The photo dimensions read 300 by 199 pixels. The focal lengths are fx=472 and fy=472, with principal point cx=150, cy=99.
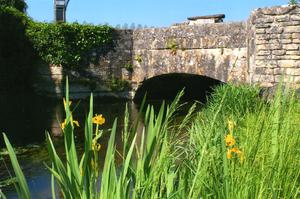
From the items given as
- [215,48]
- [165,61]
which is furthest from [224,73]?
[165,61]

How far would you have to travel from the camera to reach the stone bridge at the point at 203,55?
32.3 feet

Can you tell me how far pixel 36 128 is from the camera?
31.6 ft

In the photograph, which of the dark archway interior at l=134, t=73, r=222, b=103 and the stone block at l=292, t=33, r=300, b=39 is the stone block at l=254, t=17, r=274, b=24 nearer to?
the stone block at l=292, t=33, r=300, b=39

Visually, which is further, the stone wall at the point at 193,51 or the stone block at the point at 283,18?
the stone wall at the point at 193,51

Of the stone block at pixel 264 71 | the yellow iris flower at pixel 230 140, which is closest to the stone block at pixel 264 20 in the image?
the stone block at pixel 264 71

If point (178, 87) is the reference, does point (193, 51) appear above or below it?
above

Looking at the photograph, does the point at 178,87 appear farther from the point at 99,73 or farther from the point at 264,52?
the point at 264,52

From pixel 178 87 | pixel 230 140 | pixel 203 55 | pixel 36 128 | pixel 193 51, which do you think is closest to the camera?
pixel 230 140

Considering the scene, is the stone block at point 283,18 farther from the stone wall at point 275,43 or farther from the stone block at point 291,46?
the stone block at point 291,46

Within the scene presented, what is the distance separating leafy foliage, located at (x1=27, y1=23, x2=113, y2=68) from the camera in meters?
14.2

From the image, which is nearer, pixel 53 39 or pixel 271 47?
pixel 271 47

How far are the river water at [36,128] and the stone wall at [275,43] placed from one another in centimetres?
326

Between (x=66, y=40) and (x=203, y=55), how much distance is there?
168 inches

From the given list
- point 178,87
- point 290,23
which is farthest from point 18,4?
point 290,23
